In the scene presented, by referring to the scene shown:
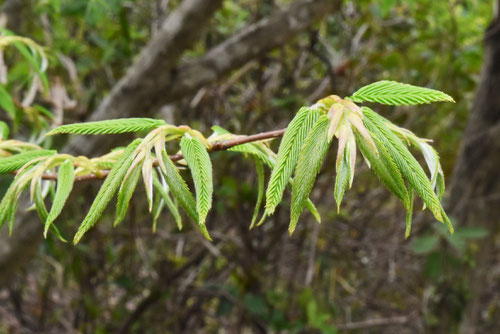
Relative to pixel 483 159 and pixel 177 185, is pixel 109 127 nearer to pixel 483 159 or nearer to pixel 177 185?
pixel 177 185

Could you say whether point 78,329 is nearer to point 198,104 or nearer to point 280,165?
point 198,104

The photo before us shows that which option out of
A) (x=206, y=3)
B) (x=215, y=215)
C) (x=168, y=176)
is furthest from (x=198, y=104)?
(x=168, y=176)

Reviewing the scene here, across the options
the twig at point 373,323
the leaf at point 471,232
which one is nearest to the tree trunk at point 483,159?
the leaf at point 471,232

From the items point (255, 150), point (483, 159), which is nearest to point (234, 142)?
point (255, 150)

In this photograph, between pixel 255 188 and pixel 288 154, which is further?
pixel 255 188

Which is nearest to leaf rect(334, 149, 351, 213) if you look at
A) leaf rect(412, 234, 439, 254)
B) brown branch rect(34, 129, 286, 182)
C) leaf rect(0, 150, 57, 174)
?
brown branch rect(34, 129, 286, 182)

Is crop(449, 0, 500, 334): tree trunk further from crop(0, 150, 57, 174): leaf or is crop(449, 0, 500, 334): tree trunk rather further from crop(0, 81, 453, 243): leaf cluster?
crop(0, 150, 57, 174): leaf
